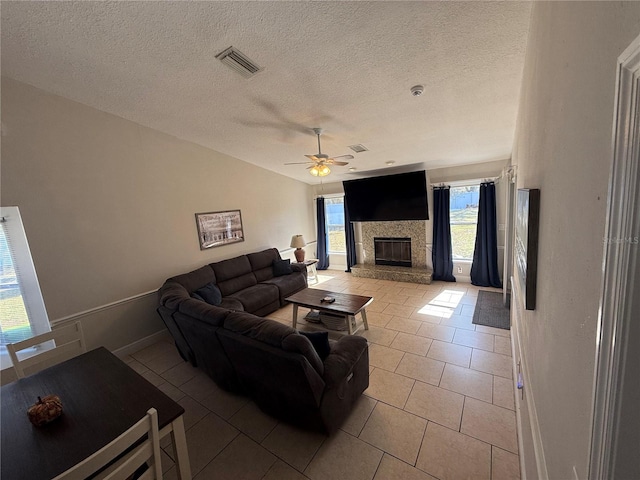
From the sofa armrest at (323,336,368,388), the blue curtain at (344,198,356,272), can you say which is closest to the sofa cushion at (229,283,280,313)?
the sofa armrest at (323,336,368,388)

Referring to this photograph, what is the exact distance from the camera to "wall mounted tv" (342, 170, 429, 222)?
17.6ft

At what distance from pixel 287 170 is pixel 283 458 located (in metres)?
5.16

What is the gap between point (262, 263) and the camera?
5.30 meters

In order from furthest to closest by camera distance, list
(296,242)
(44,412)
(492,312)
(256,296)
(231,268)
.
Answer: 1. (296,242)
2. (231,268)
3. (256,296)
4. (492,312)
5. (44,412)

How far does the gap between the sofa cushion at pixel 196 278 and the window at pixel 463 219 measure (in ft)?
16.3

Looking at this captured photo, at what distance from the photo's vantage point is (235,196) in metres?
5.04

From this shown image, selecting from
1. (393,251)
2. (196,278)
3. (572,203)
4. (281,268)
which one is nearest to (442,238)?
(393,251)

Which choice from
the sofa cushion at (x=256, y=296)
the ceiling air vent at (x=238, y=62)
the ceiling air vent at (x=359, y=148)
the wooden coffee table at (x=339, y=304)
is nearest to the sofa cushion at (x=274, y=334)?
the wooden coffee table at (x=339, y=304)

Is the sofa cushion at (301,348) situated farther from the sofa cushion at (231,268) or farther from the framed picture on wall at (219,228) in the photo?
the framed picture on wall at (219,228)

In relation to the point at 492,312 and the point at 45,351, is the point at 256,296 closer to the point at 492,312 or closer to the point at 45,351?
the point at 45,351

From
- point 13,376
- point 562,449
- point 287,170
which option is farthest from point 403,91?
point 13,376

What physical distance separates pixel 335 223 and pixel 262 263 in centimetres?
279

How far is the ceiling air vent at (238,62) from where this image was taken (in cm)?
205

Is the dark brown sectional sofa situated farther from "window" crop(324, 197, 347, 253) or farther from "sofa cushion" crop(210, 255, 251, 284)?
"window" crop(324, 197, 347, 253)
